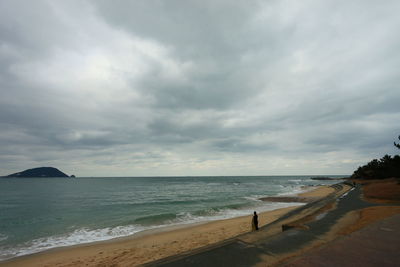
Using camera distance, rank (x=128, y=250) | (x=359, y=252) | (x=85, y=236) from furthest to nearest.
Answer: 1. (x=85, y=236)
2. (x=128, y=250)
3. (x=359, y=252)

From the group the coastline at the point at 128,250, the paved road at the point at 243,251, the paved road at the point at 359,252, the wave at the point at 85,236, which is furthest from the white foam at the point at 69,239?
the paved road at the point at 359,252

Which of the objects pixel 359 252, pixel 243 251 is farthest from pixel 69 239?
pixel 359 252

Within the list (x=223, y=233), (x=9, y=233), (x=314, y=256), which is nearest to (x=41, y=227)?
(x=9, y=233)

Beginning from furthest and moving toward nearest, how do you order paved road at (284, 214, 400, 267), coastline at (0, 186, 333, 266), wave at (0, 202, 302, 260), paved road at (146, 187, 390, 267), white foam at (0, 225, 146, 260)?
wave at (0, 202, 302, 260) → white foam at (0, 225, 146, 260) → coastline at (0, 186, 333, 266) → paved road at (146, 187, 390, 267) → paved road at (284, 214, 400, 267)

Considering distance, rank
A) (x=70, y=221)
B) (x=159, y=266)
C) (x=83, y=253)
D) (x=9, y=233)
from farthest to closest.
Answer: (x=70, y=221)
(x=9, y=233)
(x=83, y=253)
(x=159, y=266)

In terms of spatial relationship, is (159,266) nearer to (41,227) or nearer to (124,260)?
(124,260)

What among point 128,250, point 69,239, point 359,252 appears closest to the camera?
point 359,252

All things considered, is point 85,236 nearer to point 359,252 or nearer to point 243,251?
point 243,251

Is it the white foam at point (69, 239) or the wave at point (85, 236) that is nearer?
the white foam at point (69, 239)

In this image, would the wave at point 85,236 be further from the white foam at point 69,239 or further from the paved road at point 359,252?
the paved road at point 359,252

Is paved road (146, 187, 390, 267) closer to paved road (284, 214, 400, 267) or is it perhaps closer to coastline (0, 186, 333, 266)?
paved road (284, 214, 400, 267)

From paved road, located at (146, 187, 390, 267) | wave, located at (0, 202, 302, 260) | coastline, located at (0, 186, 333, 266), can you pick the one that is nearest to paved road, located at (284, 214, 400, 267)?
paved road, located at (146, 187, 390, 267)

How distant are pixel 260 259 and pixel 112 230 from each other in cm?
Result: 1505

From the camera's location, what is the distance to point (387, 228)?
28.6 ft
